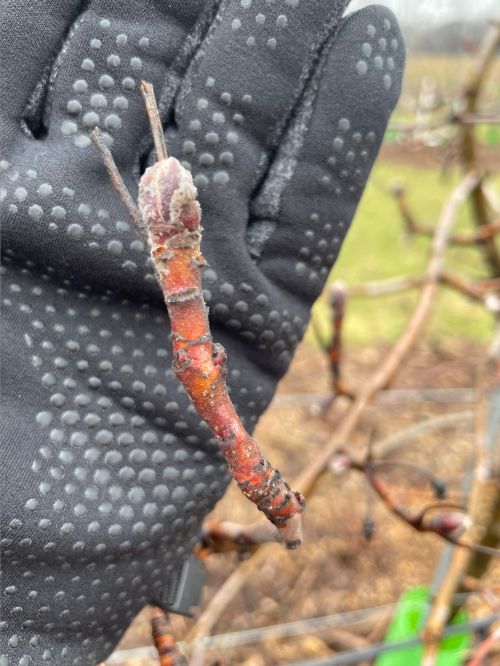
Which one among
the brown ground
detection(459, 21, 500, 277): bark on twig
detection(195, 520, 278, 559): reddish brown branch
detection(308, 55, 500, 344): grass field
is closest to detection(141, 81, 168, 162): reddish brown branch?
detection(195, 520, 278, 559): reddish brown branch


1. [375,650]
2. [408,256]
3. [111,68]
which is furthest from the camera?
[408,256]

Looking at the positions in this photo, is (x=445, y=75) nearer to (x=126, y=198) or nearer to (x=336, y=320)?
(x=336, y=320)

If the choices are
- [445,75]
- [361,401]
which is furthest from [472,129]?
[361,401]

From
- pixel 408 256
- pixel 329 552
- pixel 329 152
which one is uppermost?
pixel 408 256

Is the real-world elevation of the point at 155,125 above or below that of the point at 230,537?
above

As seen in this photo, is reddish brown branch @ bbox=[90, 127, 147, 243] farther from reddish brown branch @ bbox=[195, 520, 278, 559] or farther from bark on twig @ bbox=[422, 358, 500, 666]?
bark on twig @ bbox=[422, 358, 500, 666]

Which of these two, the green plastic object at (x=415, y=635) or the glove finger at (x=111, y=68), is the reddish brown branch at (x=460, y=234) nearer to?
the green plastic object at (x=415, y=635)
